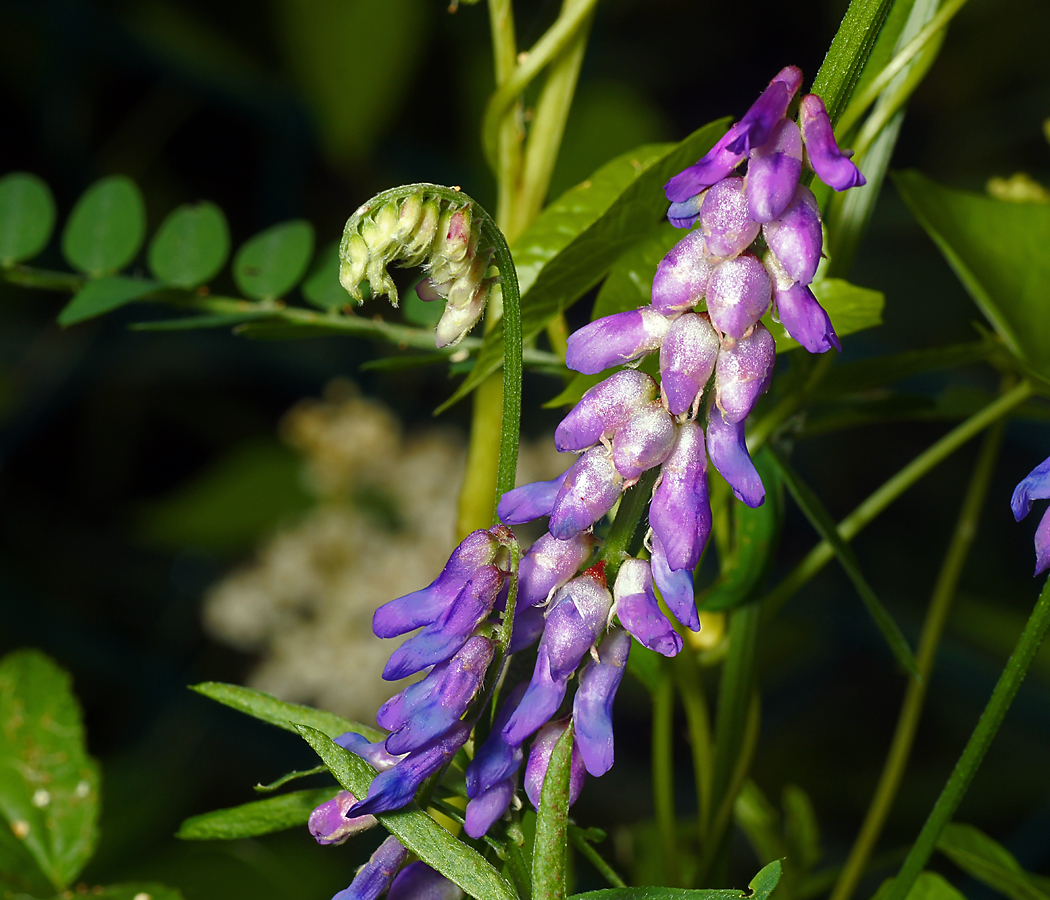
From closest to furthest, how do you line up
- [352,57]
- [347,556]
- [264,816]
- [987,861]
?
[264,816]
[987,861]
[347,556]
[352,57]

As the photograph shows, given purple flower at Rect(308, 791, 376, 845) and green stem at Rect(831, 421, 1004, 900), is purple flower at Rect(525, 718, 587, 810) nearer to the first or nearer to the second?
purple flower at Rect(308, 791, 376, 845)

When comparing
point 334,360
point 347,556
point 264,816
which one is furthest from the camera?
point 334,360

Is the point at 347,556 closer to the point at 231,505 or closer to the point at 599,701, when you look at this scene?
the point at 231,505

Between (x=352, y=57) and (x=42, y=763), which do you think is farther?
(x=352, y=57)

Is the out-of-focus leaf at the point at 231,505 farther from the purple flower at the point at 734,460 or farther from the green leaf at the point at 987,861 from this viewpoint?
the purple flower at the point at 734,460

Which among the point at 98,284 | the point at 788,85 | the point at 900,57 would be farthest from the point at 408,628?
the point at 98,284

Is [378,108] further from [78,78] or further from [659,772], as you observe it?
[659,772]

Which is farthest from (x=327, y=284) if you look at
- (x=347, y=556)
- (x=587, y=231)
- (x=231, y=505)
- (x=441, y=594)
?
(x=231, y=505)
